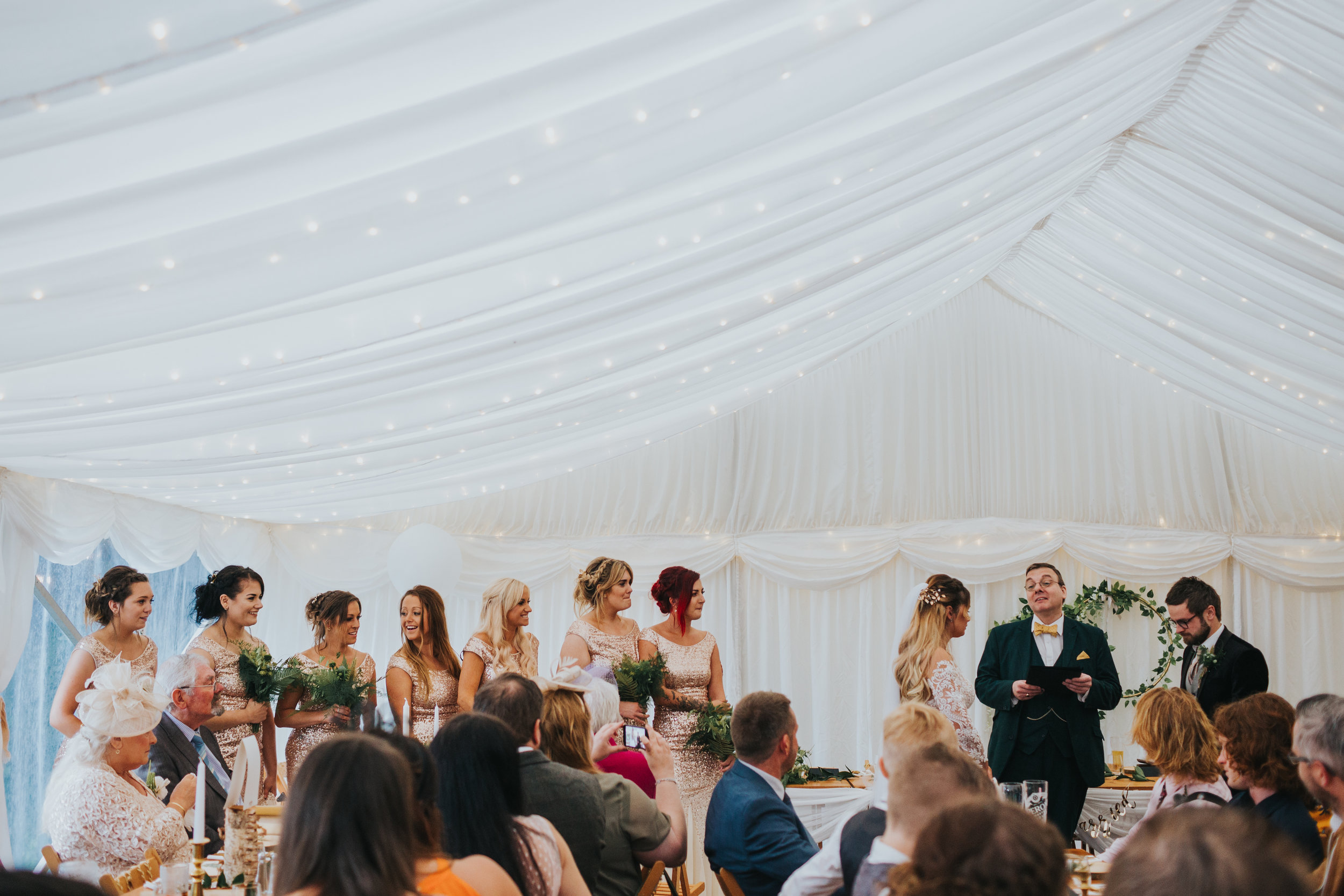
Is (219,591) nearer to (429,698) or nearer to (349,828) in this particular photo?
(429,698)

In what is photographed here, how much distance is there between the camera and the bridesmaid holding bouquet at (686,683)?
5.76 m

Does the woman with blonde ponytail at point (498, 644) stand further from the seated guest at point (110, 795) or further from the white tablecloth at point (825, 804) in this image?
the white tablecloth at point (825, 804)

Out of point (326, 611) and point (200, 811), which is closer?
point (200, 811)

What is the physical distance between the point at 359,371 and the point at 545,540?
4.98 meters

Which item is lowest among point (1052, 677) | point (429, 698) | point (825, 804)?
point (825, 804)

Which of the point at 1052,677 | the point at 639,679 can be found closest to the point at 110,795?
the point at 639,679

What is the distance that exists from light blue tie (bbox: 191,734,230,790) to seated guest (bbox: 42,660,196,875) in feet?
1.31

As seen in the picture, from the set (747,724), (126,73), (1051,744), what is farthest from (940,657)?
(126,73)

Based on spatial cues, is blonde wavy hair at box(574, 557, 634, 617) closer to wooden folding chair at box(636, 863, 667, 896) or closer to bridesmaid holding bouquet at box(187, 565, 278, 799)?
bridesmaid holding bouquet at box(187, 565, 278, 799)

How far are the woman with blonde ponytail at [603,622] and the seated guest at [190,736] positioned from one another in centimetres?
194

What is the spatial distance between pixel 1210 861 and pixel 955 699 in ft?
11.0

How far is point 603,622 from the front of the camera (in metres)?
5.91

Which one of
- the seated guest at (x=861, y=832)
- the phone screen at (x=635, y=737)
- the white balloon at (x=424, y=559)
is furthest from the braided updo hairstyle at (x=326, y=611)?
the seated guest at (x=861, y=832)

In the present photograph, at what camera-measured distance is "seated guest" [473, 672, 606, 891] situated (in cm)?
289
